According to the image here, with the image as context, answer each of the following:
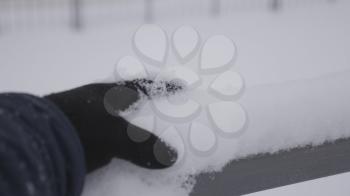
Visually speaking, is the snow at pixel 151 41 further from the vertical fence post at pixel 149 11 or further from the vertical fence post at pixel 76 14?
the vertical fence post at pixel 76 14

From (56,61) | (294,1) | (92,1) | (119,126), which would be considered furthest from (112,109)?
(294,1)

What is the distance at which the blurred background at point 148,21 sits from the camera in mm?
3133

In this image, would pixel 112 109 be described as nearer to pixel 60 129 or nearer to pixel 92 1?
pixel 60 129

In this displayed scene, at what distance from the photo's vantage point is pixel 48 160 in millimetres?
236

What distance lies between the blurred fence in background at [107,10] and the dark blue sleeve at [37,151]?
369 centimetres

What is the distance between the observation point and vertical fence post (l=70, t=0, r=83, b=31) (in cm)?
381

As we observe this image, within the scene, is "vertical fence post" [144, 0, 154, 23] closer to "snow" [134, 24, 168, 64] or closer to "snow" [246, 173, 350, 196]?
"snow" [134, 24, 168, 64]

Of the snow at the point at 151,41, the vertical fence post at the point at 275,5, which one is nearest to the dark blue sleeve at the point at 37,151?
the snow at the point at 151,41

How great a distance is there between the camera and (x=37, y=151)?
231mm

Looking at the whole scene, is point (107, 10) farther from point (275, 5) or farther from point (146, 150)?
point (146, 150)

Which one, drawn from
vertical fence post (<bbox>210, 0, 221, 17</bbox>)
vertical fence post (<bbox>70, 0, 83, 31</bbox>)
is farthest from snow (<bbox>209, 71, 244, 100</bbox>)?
vertical fence post (<bbox>210, 0, 221, 17</bbox>)

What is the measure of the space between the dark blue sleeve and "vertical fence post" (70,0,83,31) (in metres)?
3.68

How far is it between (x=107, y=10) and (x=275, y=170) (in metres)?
4.05

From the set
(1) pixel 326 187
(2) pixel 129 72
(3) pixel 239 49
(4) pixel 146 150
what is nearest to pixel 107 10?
(3) pixel 239 49
